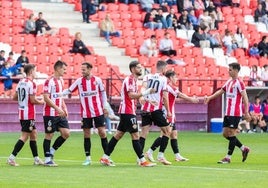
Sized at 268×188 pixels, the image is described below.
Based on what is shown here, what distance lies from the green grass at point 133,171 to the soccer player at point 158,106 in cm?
61

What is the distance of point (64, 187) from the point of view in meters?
15.9

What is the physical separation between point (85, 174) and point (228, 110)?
15.5ft

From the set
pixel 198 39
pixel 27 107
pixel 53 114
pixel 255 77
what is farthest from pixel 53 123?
pixel 198 39

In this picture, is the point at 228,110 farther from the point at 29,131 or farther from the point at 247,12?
the point at 247,12

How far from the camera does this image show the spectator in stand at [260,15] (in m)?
46.5

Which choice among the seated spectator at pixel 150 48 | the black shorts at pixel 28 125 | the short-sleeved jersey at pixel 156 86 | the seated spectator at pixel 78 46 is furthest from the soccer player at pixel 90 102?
the seated spectator at pixel 150 48

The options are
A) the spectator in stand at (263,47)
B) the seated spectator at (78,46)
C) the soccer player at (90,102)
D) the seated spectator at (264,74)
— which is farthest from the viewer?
the spectator in stand at (263,47)

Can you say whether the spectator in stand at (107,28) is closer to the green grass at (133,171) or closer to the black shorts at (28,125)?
the green grass at (133,171)

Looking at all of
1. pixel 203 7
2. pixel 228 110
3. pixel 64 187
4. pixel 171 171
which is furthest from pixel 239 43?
pixel 64 187

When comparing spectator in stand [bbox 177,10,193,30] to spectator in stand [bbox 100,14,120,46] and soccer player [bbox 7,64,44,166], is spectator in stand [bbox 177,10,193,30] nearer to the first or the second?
spectator in stand [bbox 100,14,120,46]

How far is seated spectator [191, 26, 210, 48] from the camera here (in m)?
42.1

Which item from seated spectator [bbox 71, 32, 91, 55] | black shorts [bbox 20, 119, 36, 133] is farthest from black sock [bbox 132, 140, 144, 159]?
seated spectator [bbox 71, 32, 91, 55]

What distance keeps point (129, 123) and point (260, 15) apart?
27043 mm

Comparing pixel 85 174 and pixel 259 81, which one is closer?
pixel 85 174
